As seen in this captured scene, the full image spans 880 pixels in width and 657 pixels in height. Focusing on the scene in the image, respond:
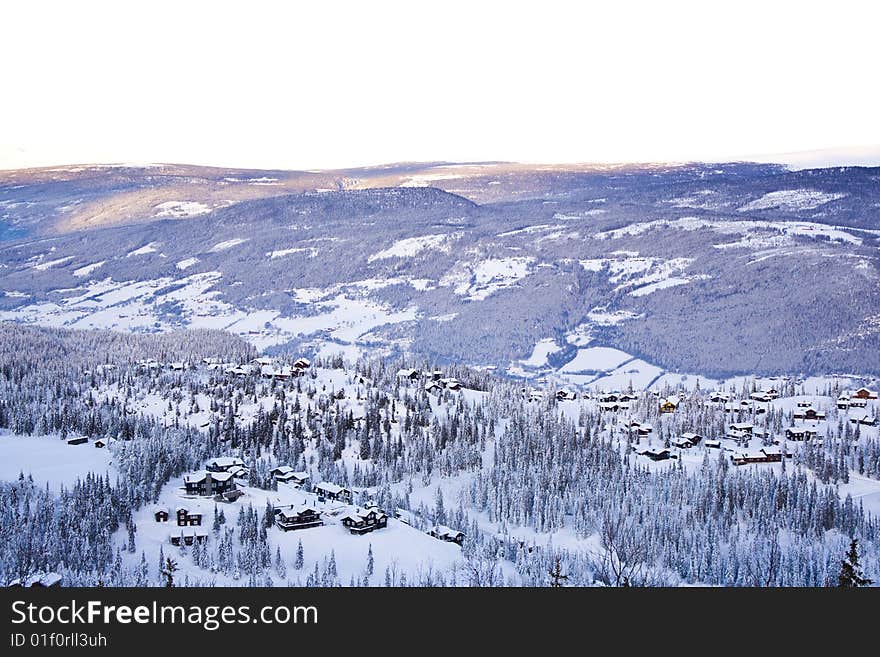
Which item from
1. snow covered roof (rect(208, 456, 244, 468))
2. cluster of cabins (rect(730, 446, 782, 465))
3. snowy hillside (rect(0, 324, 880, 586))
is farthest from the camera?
cluster of cabins (rect(730, 446, 782, 465))

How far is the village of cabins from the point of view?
83750 mm

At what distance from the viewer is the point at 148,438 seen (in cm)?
11031

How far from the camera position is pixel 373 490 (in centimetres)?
10688

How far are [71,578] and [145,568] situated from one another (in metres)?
5.53

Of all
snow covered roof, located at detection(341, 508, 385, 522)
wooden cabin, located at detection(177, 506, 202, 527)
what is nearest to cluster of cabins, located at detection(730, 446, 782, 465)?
snow covered roof, located at detection(341, 508, 385, 522)

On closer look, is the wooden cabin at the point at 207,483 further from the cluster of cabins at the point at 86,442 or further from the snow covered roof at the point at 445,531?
the cluster of cabins at the point at 86,442

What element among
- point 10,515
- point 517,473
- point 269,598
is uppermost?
point 269,598

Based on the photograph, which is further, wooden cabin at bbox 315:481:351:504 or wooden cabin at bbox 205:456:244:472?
wooden cabin at bbox 315:481:351:504

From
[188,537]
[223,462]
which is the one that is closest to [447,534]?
[188,537]

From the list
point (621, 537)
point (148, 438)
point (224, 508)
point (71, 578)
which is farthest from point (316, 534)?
point (148, 438)

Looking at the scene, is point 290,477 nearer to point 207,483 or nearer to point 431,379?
point 207,483

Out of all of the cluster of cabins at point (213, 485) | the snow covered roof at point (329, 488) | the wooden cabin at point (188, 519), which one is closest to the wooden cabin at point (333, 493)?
the snow covered roof at point (329, 488)

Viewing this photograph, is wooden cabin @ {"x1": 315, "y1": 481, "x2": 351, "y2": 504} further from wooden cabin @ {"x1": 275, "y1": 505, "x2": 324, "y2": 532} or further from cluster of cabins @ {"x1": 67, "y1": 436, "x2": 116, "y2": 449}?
cluster of cabins @ {"x1": 67, "y1": 436, "x2": 116, "y2": 449}

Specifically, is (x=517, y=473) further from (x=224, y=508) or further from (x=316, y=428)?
(x=224, y=508)
